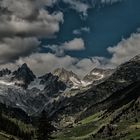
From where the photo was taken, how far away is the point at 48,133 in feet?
305

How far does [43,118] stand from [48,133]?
3430mm

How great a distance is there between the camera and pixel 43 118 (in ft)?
305
